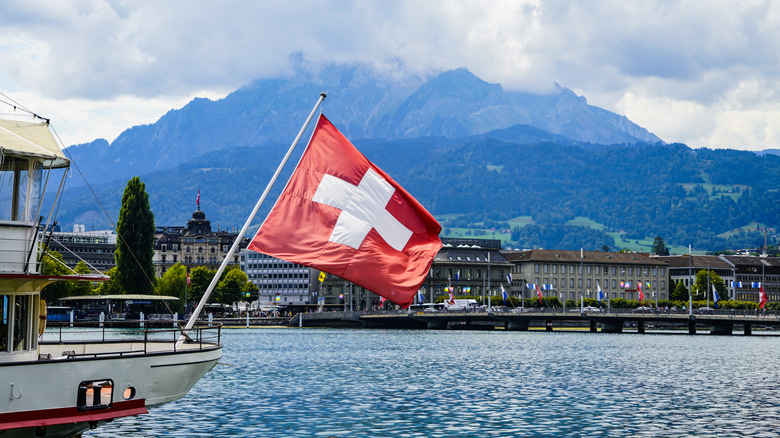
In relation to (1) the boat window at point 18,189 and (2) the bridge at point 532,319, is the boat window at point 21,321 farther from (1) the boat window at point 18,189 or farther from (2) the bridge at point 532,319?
(2) the bridge at point 532,319

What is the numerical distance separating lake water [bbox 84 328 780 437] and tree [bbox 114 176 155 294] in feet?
188

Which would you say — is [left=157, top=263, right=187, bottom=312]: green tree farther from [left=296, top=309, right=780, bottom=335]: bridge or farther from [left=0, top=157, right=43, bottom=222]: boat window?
[left=0, top=157, right=43, bottom=222]: boat window

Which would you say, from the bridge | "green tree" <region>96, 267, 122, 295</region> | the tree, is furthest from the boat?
the bridge

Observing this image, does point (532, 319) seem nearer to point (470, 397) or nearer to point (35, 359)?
point (470, 397)

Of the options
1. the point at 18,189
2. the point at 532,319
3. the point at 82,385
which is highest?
the point at 18,189

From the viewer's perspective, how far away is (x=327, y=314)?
599 feet

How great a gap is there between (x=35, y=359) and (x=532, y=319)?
480ft

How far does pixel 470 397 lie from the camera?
53500mm

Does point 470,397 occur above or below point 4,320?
below

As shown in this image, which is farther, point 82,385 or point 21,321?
point 21,321

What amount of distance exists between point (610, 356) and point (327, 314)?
93608 millimetres

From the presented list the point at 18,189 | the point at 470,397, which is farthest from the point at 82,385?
the point at 470,397

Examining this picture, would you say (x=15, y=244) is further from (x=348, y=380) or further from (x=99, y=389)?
(x=348, y=380)

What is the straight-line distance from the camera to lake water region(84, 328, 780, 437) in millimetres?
40812
